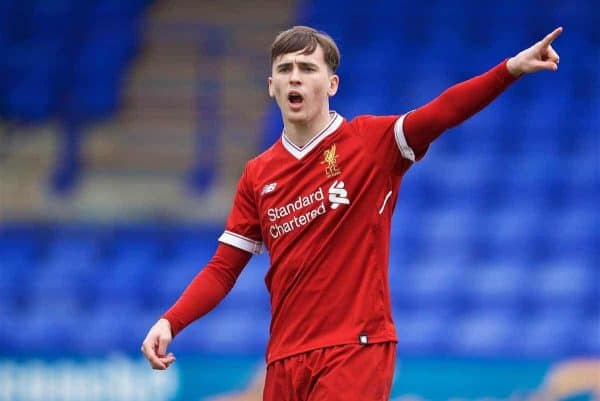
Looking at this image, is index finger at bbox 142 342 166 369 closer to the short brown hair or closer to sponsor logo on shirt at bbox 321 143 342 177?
sponsor logo on shirt at bbox 321 143 342 177

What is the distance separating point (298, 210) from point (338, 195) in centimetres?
14

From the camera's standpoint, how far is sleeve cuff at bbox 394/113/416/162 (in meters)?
3.62

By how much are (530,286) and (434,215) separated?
93 cm

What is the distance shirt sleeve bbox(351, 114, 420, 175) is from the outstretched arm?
0.58 metres

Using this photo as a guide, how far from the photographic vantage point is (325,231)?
3705 millimetres

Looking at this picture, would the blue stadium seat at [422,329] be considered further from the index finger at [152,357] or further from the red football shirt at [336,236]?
the index finger at [152,357]

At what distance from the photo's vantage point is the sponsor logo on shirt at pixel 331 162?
3746 millimetres

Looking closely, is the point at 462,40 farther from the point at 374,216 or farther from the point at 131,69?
the point at 374,216

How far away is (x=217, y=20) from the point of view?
10.1m

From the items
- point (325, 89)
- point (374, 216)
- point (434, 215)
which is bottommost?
point (374, 216)

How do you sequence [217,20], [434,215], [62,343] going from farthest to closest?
1. [217,20]
2. [434,215]
3. [62,343]

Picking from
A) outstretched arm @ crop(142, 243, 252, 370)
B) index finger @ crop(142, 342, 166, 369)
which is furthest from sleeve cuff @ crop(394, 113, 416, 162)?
index finger @ crop(142, 342, 166, 369)

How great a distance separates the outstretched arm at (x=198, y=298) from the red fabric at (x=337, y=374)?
33 centimetres

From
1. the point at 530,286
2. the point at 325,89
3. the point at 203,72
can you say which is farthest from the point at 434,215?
the point at 325,89
